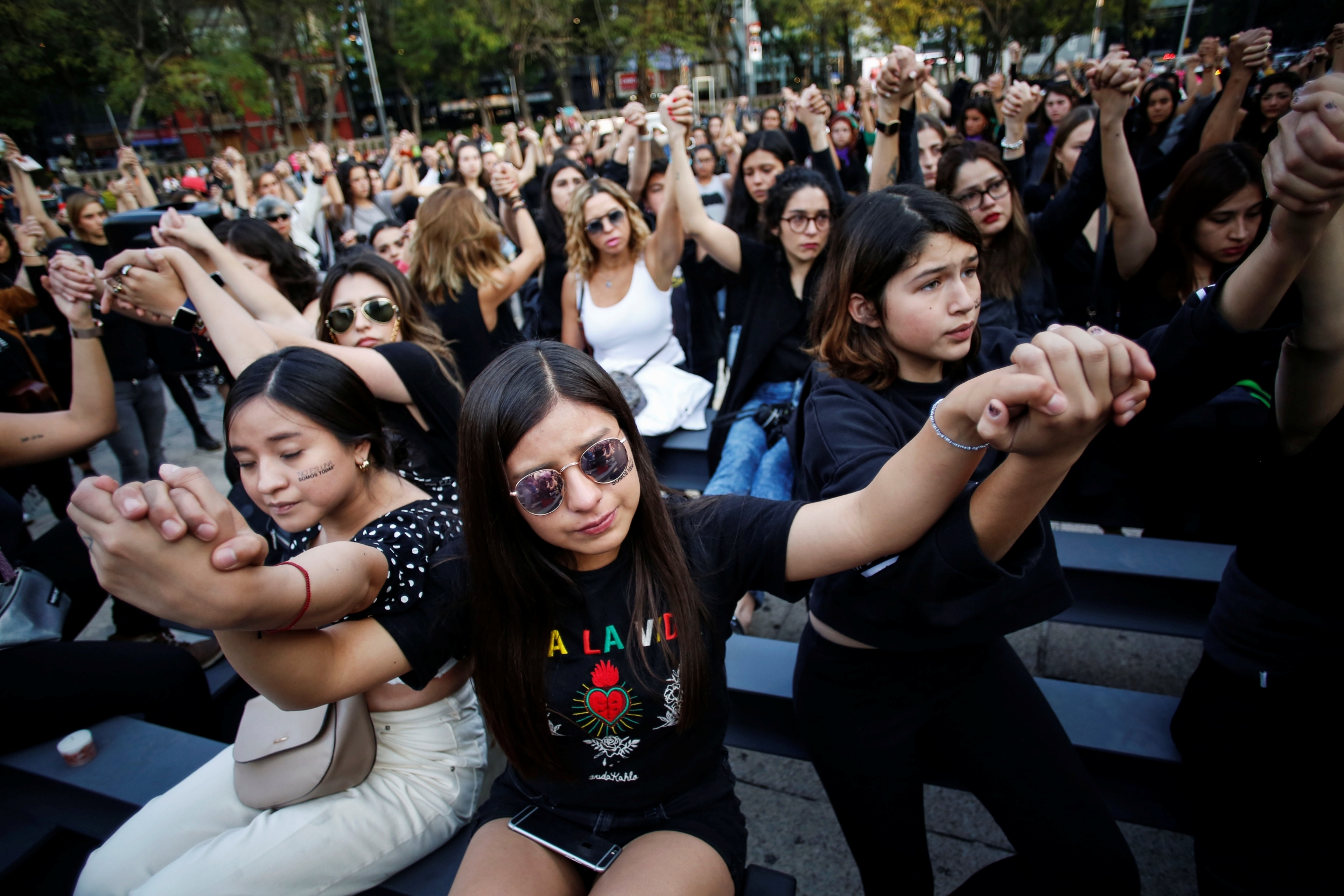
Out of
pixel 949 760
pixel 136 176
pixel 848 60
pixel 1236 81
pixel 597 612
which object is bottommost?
pixel 949 760

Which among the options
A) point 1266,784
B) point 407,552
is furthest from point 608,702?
point 1266,784

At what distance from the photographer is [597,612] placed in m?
1.58

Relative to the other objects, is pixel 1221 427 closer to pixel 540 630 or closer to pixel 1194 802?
pixel 1194 802

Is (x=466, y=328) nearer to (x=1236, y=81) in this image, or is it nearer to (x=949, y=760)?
(x=949, y=760)

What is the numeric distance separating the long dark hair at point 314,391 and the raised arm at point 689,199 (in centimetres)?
212

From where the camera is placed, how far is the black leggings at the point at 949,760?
1617mm

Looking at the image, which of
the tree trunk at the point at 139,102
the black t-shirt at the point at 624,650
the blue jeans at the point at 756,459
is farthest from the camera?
the tree trunk at the point at 139,102

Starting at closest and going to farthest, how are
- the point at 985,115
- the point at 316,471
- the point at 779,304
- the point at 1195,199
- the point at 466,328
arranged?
the point at 316,471 → the point at 1195,199 → the point at 779,304 → the point at 466,328 → the point at 985,115

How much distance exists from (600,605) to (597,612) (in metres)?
0.02

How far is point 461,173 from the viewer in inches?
291

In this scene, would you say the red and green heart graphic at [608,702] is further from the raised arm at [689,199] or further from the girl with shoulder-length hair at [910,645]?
the raised arm at [689,199]

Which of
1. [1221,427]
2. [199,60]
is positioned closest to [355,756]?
[1221,427]

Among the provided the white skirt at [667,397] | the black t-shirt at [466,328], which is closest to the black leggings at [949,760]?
the white skirt at [667,397]

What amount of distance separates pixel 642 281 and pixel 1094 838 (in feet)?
11.3
